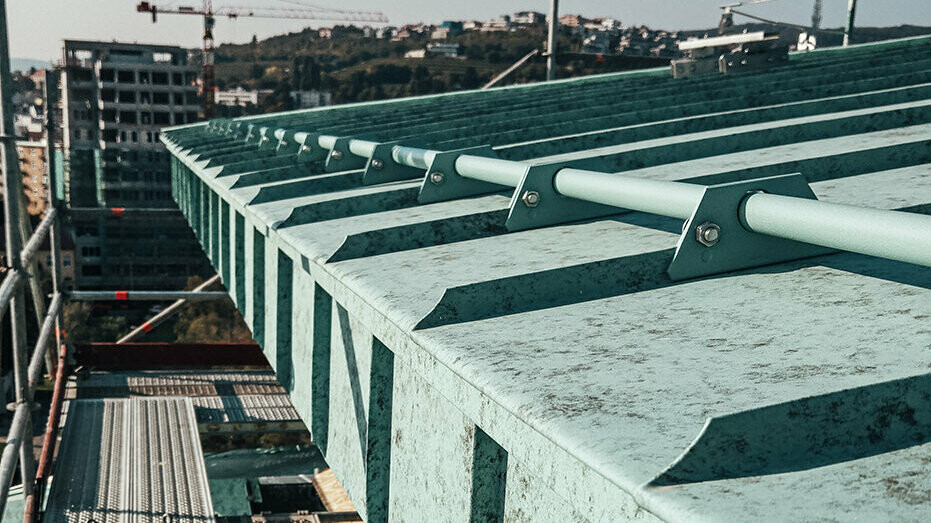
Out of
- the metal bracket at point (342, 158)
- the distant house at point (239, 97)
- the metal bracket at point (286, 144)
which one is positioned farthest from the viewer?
the distant house at point (239, 97)

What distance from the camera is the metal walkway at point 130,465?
44.8 ft

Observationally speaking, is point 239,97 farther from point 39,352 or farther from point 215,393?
point 39,352

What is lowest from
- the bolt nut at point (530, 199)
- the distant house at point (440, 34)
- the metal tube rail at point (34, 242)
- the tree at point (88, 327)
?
the tree at point (88, 327)

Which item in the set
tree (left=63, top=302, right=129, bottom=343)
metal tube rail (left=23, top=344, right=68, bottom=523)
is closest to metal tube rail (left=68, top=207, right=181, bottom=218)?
metal tube rail (left=23, top=344, right=68, bottom=523)

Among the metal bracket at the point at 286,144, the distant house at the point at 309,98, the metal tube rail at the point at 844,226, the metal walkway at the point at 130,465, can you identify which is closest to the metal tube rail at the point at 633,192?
the metal tube rail at the point at 844,226

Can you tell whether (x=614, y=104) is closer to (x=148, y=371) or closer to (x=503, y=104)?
(x=503, y=104)

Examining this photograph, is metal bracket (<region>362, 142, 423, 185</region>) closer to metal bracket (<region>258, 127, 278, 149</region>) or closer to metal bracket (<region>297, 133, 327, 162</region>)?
metal bracket (<region>297, 133, 327, 162</region>)

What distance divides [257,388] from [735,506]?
20965mm

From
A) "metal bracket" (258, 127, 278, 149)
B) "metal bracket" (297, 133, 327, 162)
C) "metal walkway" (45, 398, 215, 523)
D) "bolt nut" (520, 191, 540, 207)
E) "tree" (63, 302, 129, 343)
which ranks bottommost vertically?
"tree" (63, 302, 129, 343)

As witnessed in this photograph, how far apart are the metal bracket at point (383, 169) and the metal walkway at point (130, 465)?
821 centimetres

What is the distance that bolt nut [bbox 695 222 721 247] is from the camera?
3.31 meters

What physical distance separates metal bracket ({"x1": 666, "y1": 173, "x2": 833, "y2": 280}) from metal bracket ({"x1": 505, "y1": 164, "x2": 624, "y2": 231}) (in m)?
1.40

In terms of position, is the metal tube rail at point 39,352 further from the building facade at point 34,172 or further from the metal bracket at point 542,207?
the building facade at point 34,172

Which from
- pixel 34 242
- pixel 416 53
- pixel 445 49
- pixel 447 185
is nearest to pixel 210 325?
pixel 34 242
